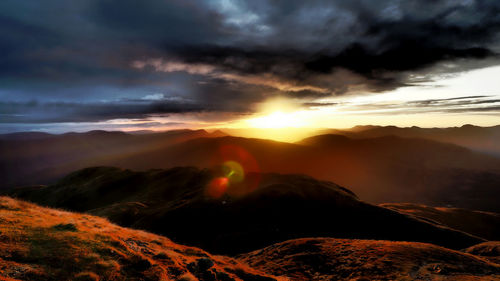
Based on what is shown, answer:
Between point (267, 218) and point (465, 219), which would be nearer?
point (267, 218)

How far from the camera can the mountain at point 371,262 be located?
20578mm

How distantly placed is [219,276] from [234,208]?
1792 inches

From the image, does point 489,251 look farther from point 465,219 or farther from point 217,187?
point 465,219

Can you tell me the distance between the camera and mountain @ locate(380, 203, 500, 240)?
79375 millimetres

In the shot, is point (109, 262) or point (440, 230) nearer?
point (109, 262)

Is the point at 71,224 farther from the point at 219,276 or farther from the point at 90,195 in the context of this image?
the point at 90,195

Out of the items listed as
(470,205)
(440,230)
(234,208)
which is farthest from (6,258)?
(470,205)

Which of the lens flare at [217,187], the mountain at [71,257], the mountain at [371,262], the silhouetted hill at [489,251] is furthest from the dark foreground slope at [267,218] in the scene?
the mountain at [71,257]

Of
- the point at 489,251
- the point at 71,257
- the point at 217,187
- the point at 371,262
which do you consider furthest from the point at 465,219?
the point at 71,257

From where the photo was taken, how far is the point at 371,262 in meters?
23.8

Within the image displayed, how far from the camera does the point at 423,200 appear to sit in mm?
195000

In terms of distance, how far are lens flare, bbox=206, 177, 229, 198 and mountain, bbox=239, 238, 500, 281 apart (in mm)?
41080

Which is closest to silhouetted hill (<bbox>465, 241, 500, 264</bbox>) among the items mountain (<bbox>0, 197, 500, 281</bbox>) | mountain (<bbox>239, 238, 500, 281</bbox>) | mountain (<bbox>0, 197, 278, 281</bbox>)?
mountain (<bbox>0, 197, 500, 281</bbox>)

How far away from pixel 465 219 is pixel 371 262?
101482 millimetres
